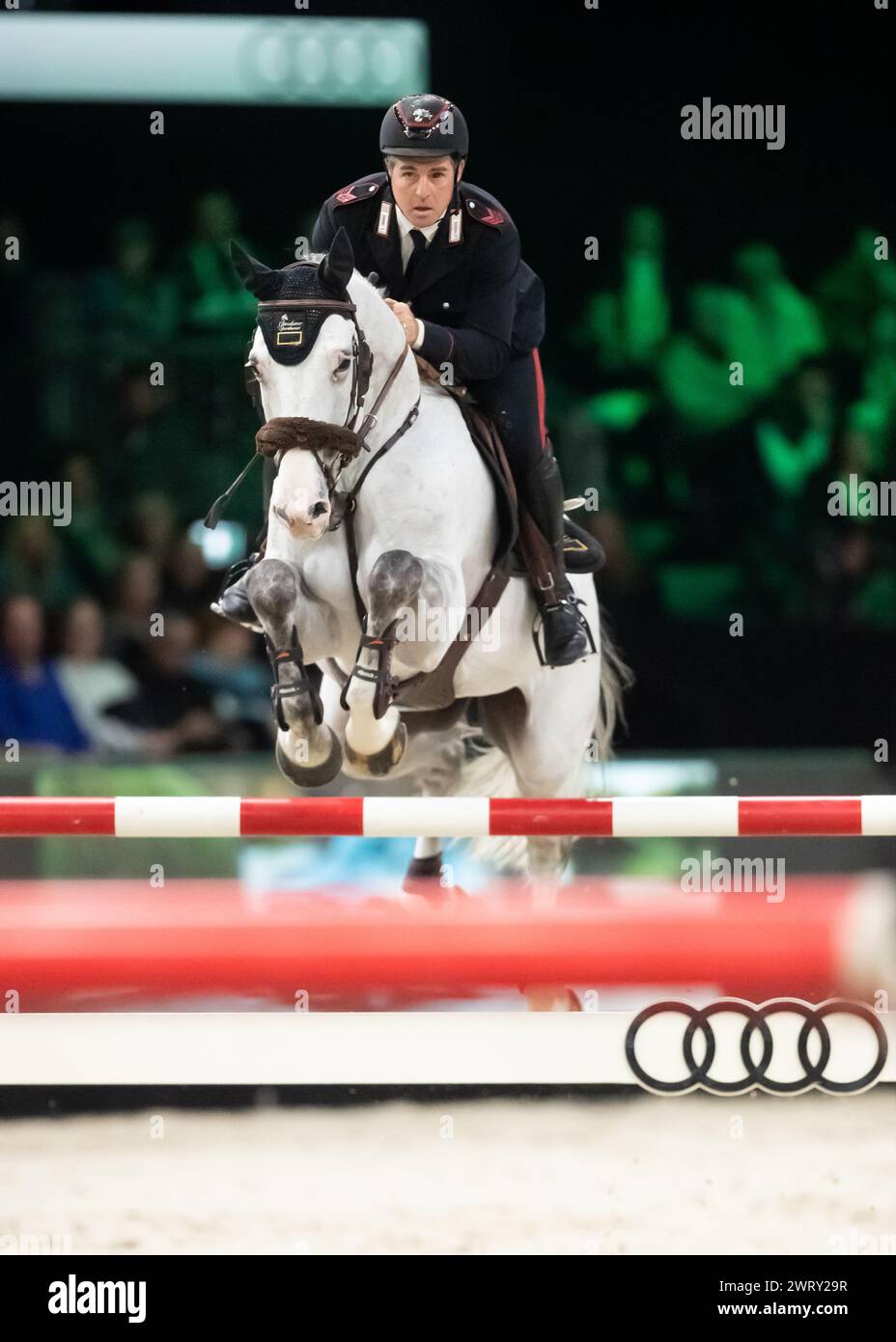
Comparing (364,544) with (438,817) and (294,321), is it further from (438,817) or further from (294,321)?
(438,817)

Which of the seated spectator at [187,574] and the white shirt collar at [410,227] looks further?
the seated spectator at [187,574]

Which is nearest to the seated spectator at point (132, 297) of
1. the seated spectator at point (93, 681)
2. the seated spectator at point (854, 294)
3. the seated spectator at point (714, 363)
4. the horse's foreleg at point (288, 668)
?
the seated spectator at point (93, 681)

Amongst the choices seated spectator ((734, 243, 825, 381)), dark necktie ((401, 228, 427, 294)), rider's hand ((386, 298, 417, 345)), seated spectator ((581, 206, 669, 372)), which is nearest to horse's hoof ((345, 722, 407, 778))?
rider's hand ((386, 298, 417, 345))

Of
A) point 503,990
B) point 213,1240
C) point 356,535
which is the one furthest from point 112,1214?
point 356,535

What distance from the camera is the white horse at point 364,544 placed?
3395mm

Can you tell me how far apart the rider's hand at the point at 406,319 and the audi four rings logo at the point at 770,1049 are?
59.2 inches

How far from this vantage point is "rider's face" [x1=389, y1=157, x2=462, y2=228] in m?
3.72

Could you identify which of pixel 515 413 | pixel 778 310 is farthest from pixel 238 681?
pixel 515 413

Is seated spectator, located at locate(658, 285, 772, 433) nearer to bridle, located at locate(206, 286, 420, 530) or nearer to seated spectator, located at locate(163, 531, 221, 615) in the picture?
seated spectator, located at locate(163, 531, 221, 615)

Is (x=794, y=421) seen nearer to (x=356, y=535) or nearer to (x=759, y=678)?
(x=759, y=678)

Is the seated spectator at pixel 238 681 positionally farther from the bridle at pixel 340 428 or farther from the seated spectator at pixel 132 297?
the bridle at pixel 340 428

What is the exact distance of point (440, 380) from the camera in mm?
3947

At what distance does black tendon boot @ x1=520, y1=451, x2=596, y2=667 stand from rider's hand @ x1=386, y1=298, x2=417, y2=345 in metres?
0.49

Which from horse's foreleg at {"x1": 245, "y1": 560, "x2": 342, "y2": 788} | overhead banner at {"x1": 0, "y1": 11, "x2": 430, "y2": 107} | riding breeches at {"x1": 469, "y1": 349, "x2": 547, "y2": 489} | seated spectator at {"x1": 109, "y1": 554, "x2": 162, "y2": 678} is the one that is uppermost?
overhead banner at {"x1": 0, "y1": 11, "x2": 430, "y2": 107}
